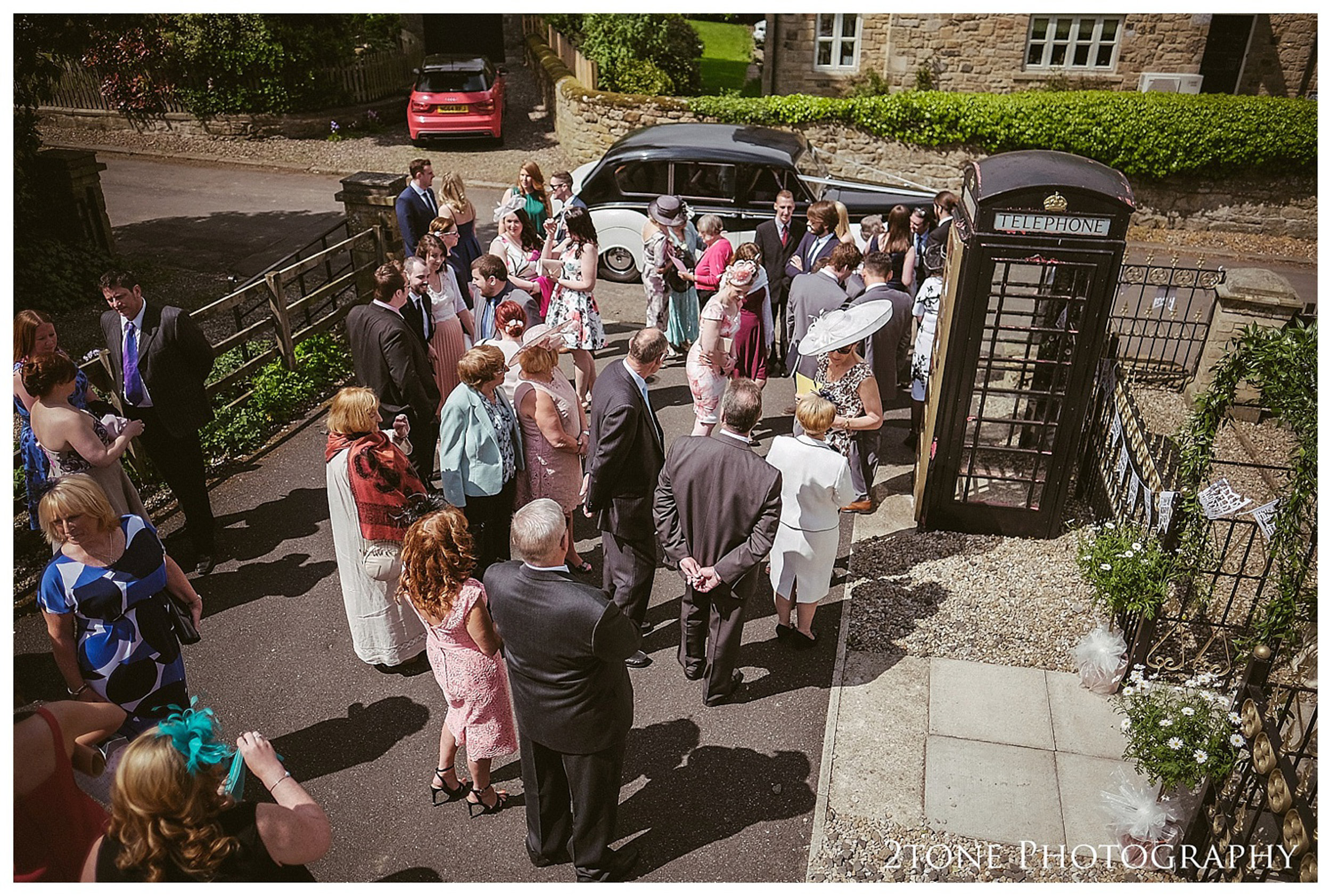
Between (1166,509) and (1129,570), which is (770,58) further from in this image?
(1129,570)

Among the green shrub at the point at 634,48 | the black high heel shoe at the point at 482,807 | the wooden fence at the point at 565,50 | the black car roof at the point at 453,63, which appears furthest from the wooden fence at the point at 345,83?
the black high heel shoe at the point at 482,807

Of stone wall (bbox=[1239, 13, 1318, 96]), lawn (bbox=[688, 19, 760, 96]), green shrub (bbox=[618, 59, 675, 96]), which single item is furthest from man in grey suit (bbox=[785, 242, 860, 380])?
stone wall (bbox=[1239, 13, 1318, 96])

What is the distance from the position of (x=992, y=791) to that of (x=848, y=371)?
9.83 ft

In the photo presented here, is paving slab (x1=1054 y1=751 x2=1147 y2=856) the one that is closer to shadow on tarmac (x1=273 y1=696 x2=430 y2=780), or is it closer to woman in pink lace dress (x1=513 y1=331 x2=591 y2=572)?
woman in pink lace dress (x1=513 y1=331 x2=591 y2=572)

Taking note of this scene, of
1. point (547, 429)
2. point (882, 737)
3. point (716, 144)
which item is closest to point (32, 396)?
point (547, 429)

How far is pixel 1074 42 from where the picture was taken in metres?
19.0

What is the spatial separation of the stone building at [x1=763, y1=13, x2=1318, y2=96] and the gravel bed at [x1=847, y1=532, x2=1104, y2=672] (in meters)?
15.4

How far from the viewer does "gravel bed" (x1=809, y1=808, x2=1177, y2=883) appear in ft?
14.9

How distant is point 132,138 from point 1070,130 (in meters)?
20.0

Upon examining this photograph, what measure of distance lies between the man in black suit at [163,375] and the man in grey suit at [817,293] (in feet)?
15.3

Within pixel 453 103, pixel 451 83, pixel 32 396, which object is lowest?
pixel 32 396

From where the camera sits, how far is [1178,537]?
221 inches

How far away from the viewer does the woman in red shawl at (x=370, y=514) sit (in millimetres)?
4992

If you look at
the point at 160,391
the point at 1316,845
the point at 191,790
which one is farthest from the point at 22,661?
the point at 1316,845
